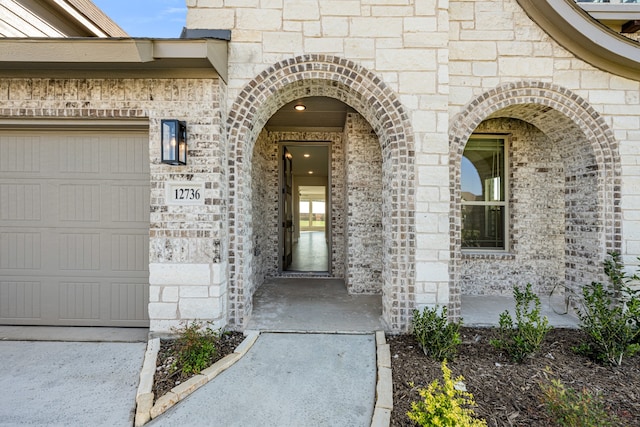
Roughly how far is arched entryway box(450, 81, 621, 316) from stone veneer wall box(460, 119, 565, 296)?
1 centimetres

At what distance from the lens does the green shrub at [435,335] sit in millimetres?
2873

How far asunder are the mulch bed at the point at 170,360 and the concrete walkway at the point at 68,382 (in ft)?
0.59

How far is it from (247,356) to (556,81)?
15.8 ft

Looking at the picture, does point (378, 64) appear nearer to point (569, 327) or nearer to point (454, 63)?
point (454, 63)

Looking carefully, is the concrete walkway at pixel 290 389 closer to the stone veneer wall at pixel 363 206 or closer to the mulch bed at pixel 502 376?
the mulch bed at pixel 502 376

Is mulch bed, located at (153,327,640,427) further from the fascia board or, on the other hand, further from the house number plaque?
the fascia board

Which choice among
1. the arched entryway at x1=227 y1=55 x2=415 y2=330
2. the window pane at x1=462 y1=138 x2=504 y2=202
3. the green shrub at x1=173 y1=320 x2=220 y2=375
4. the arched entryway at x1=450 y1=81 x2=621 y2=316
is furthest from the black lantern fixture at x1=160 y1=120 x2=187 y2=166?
the window pane at x1=462 y1=138 x2=504 y2=202

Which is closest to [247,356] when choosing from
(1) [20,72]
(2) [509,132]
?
(1) [20,72]

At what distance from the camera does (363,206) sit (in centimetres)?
513

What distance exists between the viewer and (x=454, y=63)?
3676mm

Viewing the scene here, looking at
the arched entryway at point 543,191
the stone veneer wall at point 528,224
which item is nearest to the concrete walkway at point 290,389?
the arched entryway at point 543,191

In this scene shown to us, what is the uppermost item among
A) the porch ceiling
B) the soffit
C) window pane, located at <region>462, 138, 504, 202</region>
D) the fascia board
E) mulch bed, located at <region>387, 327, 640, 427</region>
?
the fascia board

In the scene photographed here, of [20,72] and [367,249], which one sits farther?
[367,249]

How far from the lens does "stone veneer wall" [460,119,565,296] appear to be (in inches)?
189
